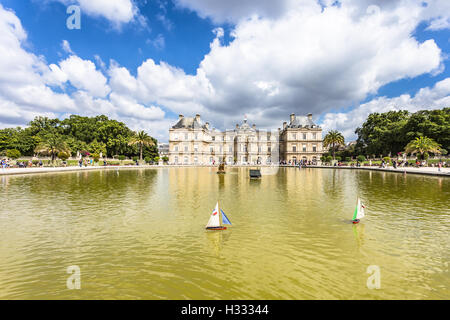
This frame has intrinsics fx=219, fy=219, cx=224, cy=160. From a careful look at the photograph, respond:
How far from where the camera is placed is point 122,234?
21.9 feet

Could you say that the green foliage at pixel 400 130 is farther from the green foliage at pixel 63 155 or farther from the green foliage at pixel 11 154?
the green foliage at pixel 11 154

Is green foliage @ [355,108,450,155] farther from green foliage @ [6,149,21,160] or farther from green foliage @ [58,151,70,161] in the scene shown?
green foliage @ [6,149,21,160]

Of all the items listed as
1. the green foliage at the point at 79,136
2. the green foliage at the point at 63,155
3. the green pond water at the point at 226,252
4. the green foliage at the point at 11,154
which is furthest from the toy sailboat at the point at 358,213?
the green foliage at the point at 11,154

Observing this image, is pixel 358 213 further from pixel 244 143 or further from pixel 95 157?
pixel 244 143

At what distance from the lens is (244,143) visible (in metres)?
71.0

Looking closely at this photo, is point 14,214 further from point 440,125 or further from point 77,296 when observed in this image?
point 440,125

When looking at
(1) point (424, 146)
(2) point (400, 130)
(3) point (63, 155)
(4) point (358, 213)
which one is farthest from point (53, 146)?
(2) point (400, 130)

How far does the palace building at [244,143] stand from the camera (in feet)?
215

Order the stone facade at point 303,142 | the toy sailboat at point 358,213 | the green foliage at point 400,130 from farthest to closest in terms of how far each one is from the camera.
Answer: the stone facade at point 303,142, the green foliage at point 400,130, the toy sailboat at point 358,213

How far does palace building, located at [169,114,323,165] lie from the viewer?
215ft

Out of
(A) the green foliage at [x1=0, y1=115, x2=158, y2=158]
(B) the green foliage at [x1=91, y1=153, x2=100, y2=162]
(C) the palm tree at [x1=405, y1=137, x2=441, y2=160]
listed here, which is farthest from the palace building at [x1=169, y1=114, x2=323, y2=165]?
(C) the palm tree at [x1=405, y1=137, x2=441, y2=160]

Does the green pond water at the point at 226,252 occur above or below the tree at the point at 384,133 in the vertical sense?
below
